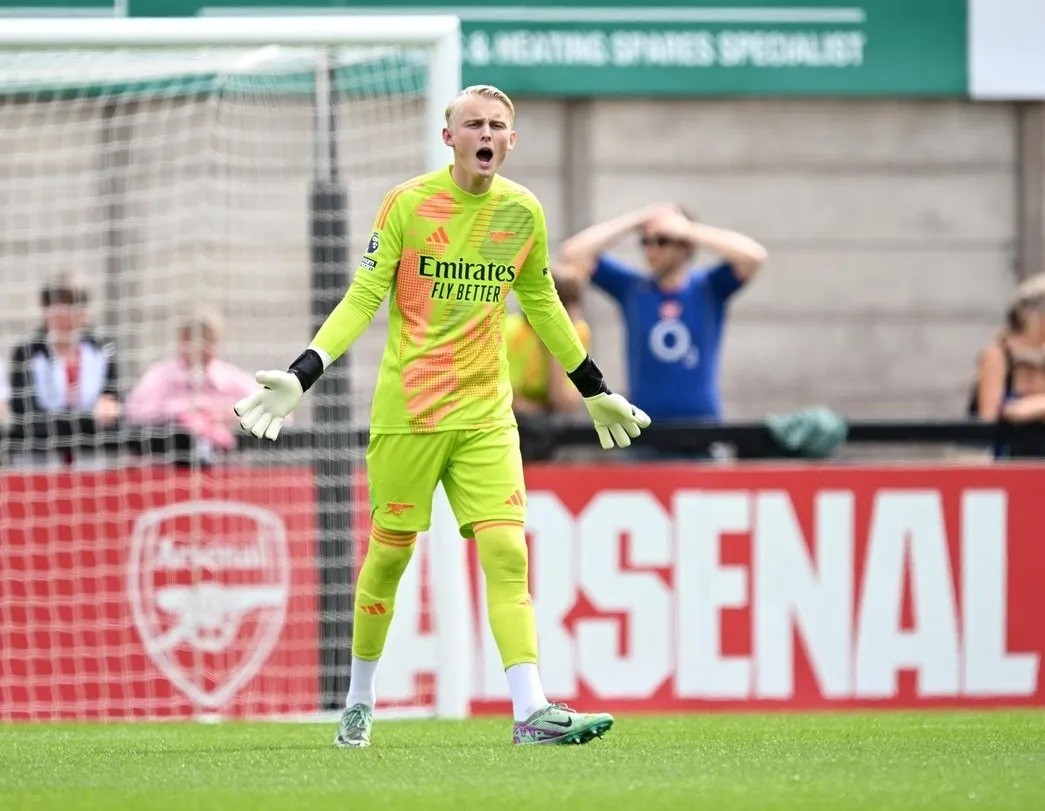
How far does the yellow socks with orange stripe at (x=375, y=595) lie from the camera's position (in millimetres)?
6605

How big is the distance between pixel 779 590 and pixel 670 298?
1490mm

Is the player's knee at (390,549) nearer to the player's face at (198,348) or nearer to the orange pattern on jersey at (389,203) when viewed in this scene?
the orange pattern on jersey at (389,203)

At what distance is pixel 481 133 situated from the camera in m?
6.44

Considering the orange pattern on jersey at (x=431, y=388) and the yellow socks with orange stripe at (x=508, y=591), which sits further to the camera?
the orange pattern on jersey at (x=431, y=388)

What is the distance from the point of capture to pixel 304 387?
6172mm

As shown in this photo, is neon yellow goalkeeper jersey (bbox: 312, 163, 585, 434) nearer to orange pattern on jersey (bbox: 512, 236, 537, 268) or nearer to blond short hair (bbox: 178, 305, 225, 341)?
orange pattern on jersey (bbox: 512, 236, 537, 268)

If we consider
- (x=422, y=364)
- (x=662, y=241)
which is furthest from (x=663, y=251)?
(x=422, y=364)

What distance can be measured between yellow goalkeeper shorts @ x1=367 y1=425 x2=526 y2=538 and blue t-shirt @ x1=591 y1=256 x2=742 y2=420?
3321mm

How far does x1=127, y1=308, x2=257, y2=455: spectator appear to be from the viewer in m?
9.86

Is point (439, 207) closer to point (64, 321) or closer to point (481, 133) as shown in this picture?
point (481, 133)

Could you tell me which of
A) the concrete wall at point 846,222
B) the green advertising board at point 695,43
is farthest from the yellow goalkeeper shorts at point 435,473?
the concrete wall at point 846,222

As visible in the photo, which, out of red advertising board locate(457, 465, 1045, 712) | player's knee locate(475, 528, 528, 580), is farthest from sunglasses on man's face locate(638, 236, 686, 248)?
player's knee locate(475, 528, 528, 580)

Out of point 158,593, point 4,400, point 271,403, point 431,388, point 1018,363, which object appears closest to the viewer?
point 271,403

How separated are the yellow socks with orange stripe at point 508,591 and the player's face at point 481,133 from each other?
113 cm
